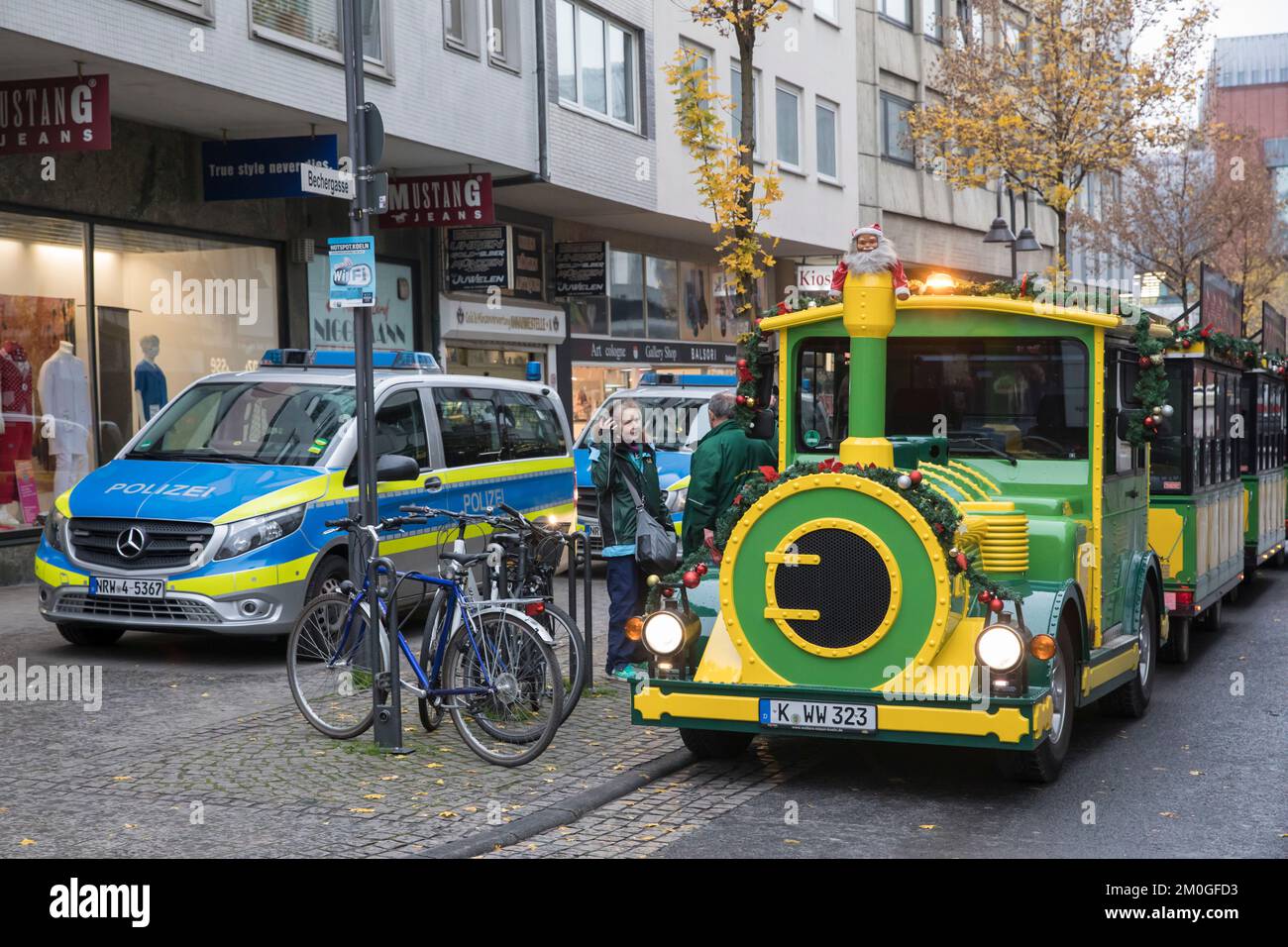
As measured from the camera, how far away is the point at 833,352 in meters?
8.92

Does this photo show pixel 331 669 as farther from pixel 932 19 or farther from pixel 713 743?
pixel 932 19

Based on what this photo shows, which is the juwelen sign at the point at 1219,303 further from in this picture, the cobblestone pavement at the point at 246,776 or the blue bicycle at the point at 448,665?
the blue bicycle at the point at 448,665

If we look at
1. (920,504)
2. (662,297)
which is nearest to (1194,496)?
(920,504)

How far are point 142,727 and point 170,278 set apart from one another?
984cm

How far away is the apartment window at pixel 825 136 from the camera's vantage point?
31594mm

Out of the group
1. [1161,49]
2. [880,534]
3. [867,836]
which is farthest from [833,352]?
[1161,49]

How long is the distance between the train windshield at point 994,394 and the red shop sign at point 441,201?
11.8m

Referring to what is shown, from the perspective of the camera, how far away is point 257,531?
34.6 ft

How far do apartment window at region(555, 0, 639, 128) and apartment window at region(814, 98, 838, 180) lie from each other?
7.68 m

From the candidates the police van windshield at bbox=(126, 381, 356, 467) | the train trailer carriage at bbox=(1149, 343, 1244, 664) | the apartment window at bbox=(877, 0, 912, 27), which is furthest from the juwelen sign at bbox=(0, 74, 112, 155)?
the apartment window at bbox=(877, 0, 912, 27)

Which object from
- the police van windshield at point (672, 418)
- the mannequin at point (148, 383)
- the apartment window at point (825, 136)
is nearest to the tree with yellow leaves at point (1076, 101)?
the apartment window at point (825, 136)

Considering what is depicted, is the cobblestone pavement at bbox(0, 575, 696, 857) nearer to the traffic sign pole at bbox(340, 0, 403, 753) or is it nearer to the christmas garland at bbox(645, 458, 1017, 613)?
the traffic sign pole at bbox(340, 0, 403, 753)

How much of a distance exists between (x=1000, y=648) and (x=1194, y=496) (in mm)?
5453

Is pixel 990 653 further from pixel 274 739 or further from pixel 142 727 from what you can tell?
pixel 142 727
